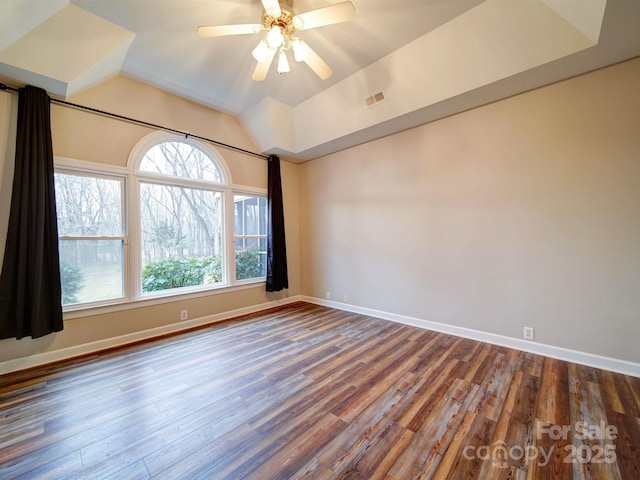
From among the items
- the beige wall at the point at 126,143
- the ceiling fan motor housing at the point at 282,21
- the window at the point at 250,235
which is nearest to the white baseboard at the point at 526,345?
the window at the point at 250,235

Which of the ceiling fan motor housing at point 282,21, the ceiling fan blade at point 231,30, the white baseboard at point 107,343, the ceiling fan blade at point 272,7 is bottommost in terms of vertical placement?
the white baseboard at point 107,343

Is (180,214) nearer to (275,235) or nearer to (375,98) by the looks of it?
(275,235)

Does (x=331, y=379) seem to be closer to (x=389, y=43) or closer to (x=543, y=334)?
(x=543, y=334)

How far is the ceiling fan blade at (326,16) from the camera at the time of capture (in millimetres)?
1773

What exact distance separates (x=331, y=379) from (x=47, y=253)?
9.92 feet

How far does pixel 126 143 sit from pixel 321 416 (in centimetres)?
364

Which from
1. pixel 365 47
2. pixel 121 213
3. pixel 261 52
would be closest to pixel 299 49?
pixel 261 52

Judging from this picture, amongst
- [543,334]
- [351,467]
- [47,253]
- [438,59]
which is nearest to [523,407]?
[543,334]

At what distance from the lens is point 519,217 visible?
8.95 ft

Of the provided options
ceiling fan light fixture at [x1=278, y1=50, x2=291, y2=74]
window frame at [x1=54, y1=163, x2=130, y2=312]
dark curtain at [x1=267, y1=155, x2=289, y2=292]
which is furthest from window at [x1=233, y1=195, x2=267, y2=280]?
ceiling fan light fixture at [x1=278, y1=50, x2=291, y2=74]

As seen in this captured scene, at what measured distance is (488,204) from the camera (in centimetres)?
292

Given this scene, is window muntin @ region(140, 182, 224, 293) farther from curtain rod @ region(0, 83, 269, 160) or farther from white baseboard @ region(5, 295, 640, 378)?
curtain rod @ region(0, 83, 269, 160)

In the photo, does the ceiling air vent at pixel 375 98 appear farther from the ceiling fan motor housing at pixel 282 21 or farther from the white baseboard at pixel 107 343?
the white baseboard at pixel 107 343

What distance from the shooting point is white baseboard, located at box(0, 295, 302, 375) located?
243 centimetres
